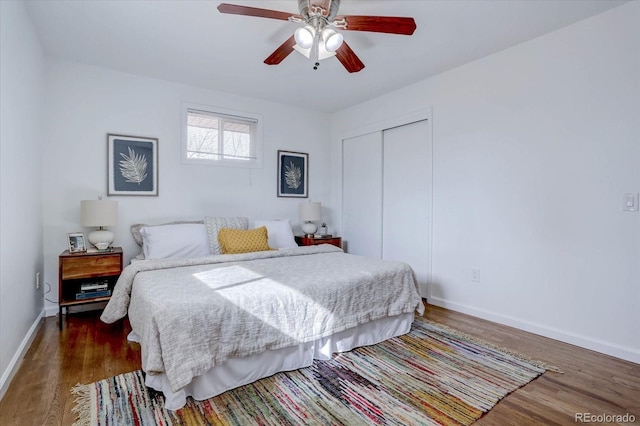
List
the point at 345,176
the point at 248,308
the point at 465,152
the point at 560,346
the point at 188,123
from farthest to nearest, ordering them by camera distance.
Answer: the point at 345,176 → the point at 188,123 → the point at 465,152 → the point at 560,346 → the point at 248,308

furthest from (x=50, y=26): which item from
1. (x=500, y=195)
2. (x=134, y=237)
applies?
(x=500, y=195)

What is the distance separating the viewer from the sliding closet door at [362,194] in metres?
4.25

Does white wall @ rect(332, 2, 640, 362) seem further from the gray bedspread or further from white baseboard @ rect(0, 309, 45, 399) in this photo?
white baseboard @ rect(0, 309, 45, 399)

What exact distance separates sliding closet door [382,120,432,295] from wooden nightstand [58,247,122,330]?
292 cm

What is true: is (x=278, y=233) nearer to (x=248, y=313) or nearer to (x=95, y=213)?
(x=95, y=213)

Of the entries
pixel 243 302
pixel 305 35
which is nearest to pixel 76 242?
pixel 243 302

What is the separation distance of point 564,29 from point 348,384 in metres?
3.04

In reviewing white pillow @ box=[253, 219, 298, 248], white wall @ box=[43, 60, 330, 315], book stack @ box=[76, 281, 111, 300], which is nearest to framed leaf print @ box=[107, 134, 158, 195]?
white wall @ box=[43, 60, 330, 315]

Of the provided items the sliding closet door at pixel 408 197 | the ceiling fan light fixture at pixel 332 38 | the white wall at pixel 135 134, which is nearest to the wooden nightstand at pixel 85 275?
the white wall at pixel 135 134

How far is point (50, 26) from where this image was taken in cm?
257

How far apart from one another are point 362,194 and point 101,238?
2986 millimetres

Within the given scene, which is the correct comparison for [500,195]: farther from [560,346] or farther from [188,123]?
[188,123]

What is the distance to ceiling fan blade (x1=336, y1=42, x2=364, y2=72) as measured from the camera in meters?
2.33

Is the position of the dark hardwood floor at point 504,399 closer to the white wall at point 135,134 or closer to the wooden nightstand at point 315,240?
the white wall at point 135,134
